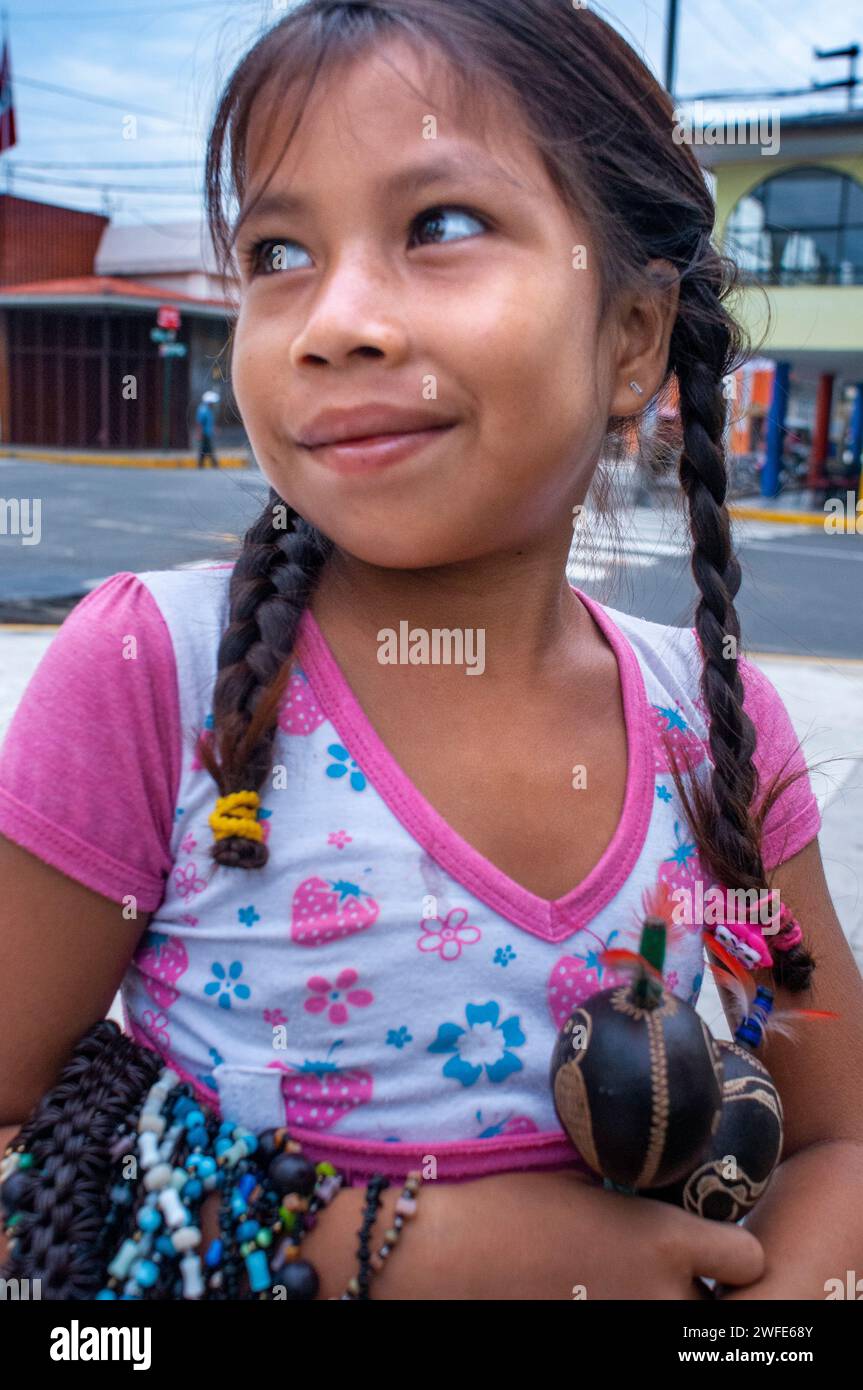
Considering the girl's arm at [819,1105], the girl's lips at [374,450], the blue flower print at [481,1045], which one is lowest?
the girl's arm at [819,1105]

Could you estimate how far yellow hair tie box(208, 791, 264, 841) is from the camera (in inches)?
41.8

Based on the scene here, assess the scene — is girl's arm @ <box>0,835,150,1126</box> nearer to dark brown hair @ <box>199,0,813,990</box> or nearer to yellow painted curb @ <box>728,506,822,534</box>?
dark brown hair @ <box>199,0,813,990</box>

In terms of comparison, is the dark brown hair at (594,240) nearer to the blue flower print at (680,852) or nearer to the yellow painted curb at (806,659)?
the blue flower print at (680,852)

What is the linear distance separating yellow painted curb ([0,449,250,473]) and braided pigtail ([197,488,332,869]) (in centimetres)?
2256

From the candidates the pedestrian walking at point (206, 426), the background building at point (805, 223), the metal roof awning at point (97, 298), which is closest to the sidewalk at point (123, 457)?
the pedestrian walking at point (206, 426)

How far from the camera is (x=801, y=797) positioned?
138 centimetres

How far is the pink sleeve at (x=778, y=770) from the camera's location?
1353mm

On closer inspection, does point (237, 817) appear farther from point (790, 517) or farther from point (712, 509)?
point (790, 517)

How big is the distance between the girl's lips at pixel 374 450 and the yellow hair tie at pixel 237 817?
29cm

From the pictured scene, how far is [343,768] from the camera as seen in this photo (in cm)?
115

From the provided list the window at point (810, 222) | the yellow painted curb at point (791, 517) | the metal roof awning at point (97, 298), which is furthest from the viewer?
the metal roof awning at point (97, 298)

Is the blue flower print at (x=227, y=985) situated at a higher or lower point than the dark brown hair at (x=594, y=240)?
lower

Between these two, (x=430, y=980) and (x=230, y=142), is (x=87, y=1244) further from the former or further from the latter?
(x=230, y=142)
